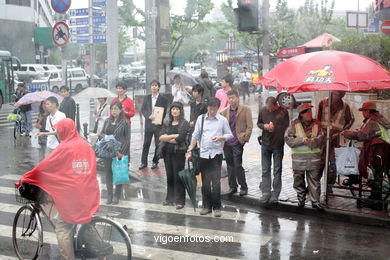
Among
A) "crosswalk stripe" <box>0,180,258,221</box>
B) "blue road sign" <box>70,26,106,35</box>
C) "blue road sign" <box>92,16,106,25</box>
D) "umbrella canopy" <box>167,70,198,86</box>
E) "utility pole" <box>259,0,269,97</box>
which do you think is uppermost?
"blue road sign" <box>92,16,106,25</box>

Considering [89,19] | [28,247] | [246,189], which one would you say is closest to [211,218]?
[246,189]

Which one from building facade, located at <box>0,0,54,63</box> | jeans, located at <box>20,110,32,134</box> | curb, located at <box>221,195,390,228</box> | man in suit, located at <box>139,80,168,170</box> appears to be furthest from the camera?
building facade, located at <box>0,0,54,63</box>

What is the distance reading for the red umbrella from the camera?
291 inches

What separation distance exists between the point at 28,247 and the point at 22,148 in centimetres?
931

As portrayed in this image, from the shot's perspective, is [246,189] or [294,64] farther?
[246,189]

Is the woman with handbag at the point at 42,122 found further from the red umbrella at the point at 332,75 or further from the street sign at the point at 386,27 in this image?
the street sign at the point at 386,27

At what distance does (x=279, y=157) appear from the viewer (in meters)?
8.68

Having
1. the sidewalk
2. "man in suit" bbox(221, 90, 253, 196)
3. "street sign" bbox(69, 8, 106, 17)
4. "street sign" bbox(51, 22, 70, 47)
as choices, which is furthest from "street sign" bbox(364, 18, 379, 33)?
"man in suit" bbox(221, 90, 253, 196)

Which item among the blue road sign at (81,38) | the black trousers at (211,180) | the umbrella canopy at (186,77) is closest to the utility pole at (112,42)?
the blue road sign at (81,38)

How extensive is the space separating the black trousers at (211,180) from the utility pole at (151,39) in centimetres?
791

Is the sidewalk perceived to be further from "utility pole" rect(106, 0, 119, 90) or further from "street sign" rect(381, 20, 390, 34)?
"street sign" rect(381, 20, 390, 34)

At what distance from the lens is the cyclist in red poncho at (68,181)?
218 inches

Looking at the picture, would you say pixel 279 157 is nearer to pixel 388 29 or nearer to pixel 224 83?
pixel 224 83

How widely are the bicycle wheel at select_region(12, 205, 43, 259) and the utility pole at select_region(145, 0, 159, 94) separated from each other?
975 centimetres
